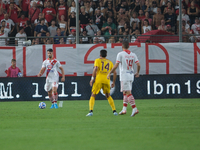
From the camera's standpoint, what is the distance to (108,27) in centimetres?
1831

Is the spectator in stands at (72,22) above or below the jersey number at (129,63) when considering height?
above

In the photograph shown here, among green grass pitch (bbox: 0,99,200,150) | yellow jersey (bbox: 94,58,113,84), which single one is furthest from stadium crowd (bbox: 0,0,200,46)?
green grass pitch (bbox: 0,99,200,150)

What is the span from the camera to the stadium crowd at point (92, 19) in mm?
17891

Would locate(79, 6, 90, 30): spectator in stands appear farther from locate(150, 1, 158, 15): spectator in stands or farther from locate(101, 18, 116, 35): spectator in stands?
locate(150, 1, 158, 15): spectator in stands

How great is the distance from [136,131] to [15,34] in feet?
41.0

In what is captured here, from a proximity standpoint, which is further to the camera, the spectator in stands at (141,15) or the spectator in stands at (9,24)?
the spectator in stands at (141,15)

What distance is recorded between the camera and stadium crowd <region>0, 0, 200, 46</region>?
17891mm

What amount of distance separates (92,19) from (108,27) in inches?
43.4

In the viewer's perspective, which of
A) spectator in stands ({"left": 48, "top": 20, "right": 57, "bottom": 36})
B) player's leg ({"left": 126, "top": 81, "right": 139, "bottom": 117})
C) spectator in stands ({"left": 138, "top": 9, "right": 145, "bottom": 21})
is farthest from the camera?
spectator in stands ({"left": 138, "top": 9, "right": 145, "bottom": 21})

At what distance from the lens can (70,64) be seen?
16797mm

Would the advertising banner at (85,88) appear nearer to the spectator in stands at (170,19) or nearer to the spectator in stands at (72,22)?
the spectator in stands at (72,22)

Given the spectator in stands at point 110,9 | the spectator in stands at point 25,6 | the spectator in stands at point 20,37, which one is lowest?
the spectator in stands at point 20,37

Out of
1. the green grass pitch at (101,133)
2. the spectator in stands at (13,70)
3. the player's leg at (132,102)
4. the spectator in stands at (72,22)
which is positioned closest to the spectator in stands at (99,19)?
the spectator in stands at (72,22)

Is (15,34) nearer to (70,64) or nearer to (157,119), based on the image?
(70,64)
